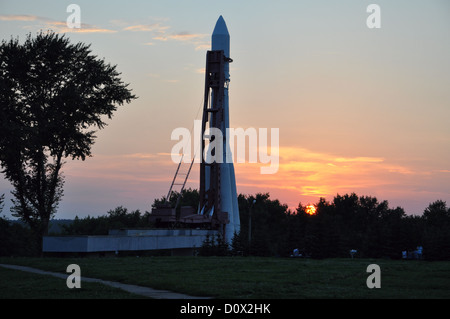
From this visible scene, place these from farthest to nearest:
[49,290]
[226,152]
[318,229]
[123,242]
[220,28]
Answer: [220,28] → [226,152] → [318,229] → [123,242] → [49,290]

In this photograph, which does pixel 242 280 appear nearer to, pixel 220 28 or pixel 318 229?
pixel 318 229

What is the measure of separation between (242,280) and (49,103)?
31677 mm

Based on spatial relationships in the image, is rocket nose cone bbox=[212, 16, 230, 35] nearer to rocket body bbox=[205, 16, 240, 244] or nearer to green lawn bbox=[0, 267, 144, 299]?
rocket body bbox=[205, 16, 240, 244]

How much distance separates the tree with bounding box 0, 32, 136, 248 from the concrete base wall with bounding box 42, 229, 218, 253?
9.33 metres

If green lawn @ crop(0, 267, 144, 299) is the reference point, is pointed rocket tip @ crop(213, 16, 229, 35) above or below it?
above

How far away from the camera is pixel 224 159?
6231 cm

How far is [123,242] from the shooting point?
124ft

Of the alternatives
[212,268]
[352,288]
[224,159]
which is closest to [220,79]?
[224,159]

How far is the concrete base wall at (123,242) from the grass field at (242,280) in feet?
16.1

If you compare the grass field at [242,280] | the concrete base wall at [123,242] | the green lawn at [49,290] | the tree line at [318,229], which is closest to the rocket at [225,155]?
the tree line at [318,229]

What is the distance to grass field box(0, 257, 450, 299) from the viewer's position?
17.8 m

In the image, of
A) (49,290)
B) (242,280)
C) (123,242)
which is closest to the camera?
(49,290)

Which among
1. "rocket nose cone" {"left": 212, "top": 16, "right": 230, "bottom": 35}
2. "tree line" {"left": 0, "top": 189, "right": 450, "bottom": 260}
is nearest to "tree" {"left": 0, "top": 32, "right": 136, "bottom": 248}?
"tree line" {"left": 0, "top": 189, "right": 450, "bottom": 260}

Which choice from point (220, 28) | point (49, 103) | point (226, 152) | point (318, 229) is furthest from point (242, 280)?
point (220, 28)
